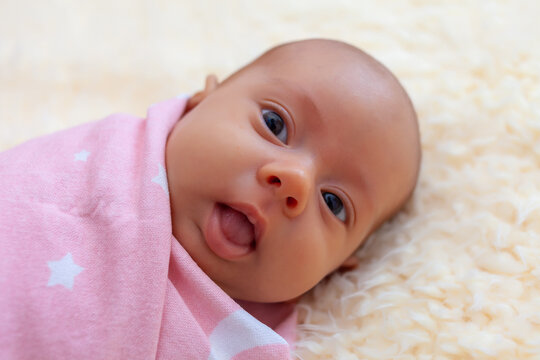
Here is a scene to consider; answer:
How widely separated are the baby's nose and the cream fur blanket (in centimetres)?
31

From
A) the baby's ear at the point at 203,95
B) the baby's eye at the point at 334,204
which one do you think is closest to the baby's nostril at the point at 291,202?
the baby's eye at the point at 334,204

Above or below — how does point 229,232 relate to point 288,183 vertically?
below

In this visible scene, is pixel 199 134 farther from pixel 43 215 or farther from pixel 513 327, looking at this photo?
pixel 513 327

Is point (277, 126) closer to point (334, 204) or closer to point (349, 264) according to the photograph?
point (334, 204)

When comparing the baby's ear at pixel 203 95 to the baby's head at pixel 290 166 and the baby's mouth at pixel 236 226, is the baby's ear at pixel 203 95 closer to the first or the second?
the baby's head at pixel 290 166

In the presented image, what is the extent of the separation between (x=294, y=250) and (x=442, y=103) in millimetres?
668

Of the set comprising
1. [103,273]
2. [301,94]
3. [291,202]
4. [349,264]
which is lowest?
[349,264]

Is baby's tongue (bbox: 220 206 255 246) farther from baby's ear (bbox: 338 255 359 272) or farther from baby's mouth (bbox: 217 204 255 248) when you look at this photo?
baby's ear (bbox: 338 255 359 272)

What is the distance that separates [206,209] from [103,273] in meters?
0.22

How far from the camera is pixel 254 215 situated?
1.08 m

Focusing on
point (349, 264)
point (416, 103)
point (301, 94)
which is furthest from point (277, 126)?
point (416, 103)

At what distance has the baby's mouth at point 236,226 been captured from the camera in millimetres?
1107

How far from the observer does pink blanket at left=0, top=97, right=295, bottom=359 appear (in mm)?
963

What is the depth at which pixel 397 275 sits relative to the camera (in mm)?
1309
